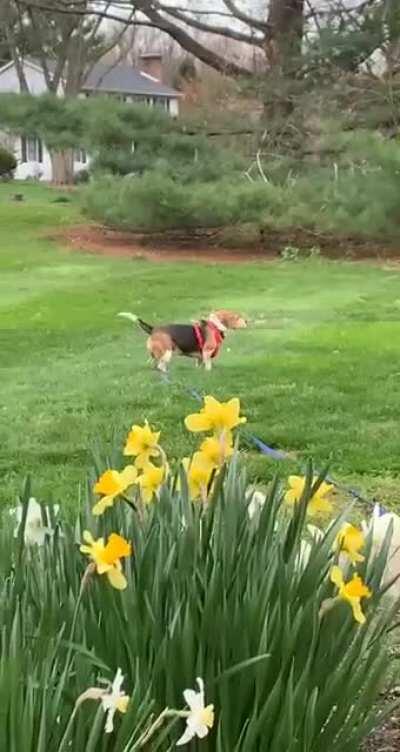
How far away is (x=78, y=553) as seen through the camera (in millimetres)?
1888

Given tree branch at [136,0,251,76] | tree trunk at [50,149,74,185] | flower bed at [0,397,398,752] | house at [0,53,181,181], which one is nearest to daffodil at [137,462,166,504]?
flower bed at [0,397,398,752]

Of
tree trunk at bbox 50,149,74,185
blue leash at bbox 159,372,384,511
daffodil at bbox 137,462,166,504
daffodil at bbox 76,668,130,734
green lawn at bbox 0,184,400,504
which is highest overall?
daffodil at bbox 137,462,166,504

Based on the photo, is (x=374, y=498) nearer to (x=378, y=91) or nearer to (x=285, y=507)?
(x=285, y=507)

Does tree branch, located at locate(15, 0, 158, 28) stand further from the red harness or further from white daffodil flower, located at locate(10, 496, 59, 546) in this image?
white daffodil flower, located at locate(10, 496, 59, 546)

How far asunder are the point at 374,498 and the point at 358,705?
285 centimetres

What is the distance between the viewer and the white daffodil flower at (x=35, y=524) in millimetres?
2004

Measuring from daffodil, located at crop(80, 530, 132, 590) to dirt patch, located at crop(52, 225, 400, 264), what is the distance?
15356mm

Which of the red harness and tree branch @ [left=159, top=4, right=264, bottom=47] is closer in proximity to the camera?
the red harness

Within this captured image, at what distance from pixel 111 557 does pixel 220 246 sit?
667 inches

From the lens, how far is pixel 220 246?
60.3ft

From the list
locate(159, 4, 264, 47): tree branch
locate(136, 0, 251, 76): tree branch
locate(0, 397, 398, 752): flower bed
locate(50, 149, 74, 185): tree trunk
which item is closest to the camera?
locate(0, 397, 398, 752): flower bed

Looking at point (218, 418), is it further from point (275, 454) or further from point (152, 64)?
point (152, 64)

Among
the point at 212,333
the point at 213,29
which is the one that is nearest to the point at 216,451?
the point at 212,333

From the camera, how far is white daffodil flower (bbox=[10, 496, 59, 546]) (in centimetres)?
200
